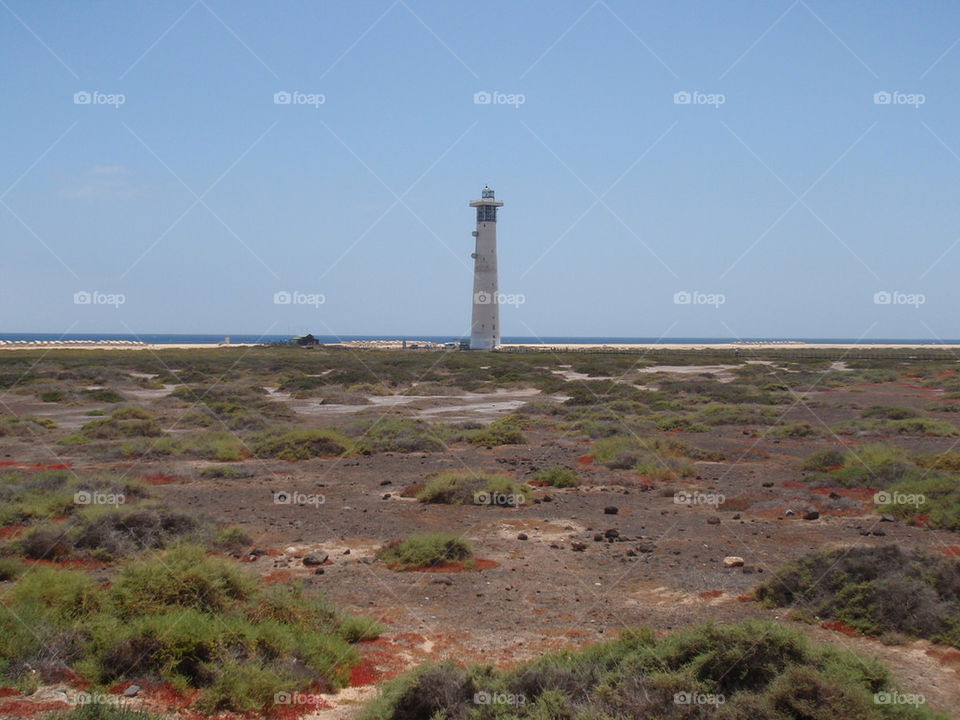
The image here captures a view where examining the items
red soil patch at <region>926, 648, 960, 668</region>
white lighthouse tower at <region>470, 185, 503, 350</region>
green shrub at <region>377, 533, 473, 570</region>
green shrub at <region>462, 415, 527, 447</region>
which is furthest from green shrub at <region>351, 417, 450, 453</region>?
white lighthouse tower at <region>470, 185, 503, 350</region>

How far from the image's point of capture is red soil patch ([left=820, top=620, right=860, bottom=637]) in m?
7.66

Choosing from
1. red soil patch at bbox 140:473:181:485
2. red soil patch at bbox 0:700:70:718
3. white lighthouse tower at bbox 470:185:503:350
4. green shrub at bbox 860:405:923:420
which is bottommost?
red soil patch at bbox 140:473:181:485

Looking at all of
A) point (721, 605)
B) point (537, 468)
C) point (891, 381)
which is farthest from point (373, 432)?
point (891, 381)

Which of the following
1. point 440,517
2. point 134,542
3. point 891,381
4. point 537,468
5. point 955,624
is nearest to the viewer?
point 955,624

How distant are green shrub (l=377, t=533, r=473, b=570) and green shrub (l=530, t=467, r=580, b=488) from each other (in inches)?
231

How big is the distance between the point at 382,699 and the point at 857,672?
3.54 m

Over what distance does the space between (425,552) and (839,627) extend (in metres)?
5.35

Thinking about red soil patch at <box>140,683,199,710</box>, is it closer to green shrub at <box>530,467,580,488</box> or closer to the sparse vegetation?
the sparse vegetation

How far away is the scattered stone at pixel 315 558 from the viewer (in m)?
10.4

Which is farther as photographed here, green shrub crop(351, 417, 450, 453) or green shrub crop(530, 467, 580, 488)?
green shrub crop(351, 417, 450, 453)

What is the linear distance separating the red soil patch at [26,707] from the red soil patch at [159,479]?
11762mm

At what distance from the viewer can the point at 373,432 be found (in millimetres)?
24125

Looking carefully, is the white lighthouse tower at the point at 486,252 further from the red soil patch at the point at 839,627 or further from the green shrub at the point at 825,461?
the red soil patch at the point at 839,627

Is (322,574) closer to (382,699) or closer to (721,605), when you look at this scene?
(382,699)
